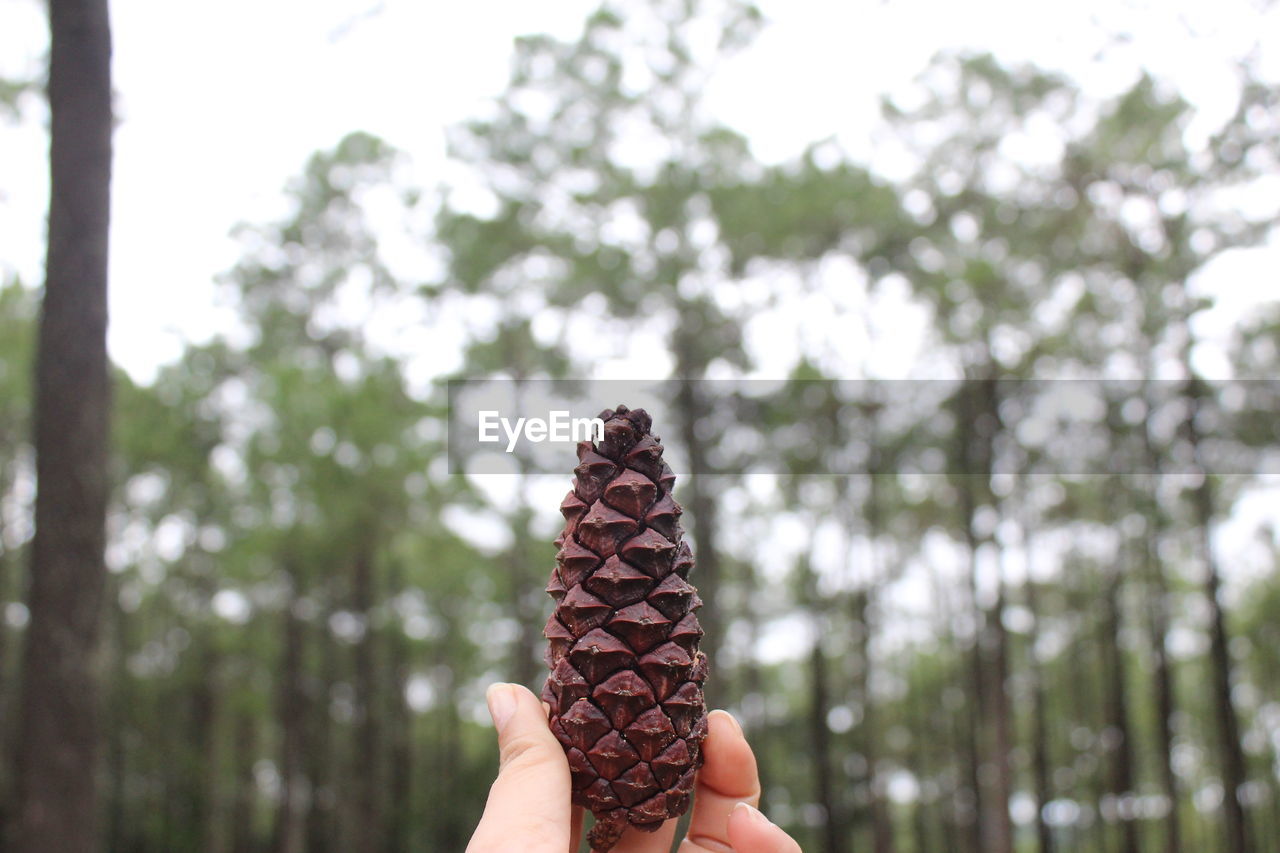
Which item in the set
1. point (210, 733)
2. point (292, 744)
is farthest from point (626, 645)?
point (210, 733)

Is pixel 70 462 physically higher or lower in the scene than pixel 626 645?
higher

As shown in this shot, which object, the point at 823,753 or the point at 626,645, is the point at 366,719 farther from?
the point at 626,645

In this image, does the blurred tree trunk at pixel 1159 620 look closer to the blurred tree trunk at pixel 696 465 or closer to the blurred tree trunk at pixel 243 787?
A: the blurred tree trunk at pixel 696 465

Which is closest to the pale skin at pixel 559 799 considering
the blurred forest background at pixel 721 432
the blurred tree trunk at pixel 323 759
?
the blurred forest background at pixel 721 432

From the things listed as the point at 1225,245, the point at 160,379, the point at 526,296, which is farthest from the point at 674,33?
the point at 160,379

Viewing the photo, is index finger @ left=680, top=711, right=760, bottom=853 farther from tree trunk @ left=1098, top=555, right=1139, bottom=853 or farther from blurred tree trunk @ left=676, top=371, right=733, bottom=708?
tree trunk @ left=1098, top=555, right=1139, bottom=853

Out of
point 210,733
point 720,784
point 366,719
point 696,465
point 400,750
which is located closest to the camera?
point 720,784

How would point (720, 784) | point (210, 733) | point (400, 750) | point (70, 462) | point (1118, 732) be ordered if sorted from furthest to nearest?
point (400, 750), point (210, 733), point (1118, 732), point (70, 462), point (720, 784)

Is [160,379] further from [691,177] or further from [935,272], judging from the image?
[935,272]
